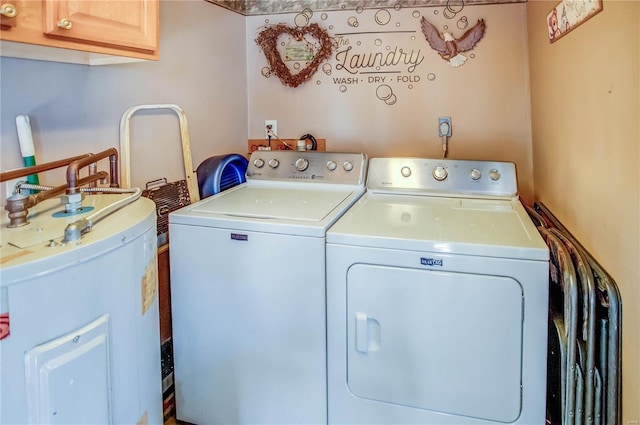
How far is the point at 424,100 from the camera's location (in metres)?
2.55

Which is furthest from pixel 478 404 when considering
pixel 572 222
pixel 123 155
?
pixel 123 155

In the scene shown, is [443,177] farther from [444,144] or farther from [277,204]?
[277,204]

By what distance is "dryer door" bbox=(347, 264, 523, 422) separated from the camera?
1.44 metres

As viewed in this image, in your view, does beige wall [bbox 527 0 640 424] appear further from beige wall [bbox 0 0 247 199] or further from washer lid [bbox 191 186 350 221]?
beige wall [bbox 0 0 247 199]

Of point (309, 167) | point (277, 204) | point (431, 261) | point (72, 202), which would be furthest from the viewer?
point (309, 167)

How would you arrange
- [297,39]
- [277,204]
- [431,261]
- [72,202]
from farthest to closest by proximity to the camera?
[297,39]
[277,204]
[431,261]
[72,202]

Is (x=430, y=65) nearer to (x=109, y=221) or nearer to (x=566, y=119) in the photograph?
(x=566, y=119)

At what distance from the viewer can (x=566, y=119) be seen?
1.71m

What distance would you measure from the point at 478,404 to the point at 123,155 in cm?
161

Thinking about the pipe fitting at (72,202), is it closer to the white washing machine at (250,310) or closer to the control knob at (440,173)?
the white washing machine at (250,310)

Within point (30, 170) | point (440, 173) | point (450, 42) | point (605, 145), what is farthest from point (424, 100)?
point (30, 170)

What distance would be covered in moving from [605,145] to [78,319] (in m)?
1.48

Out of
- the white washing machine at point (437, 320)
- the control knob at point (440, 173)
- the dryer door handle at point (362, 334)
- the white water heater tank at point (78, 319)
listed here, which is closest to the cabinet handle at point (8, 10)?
the white water heater tank at point (78, 319)

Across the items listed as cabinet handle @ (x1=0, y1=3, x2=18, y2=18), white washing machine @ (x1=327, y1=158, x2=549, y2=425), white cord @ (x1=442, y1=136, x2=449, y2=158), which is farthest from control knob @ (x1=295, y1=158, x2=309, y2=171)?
cabinet handle @ (x1=0, y1=3, x2=18, y2=18)
